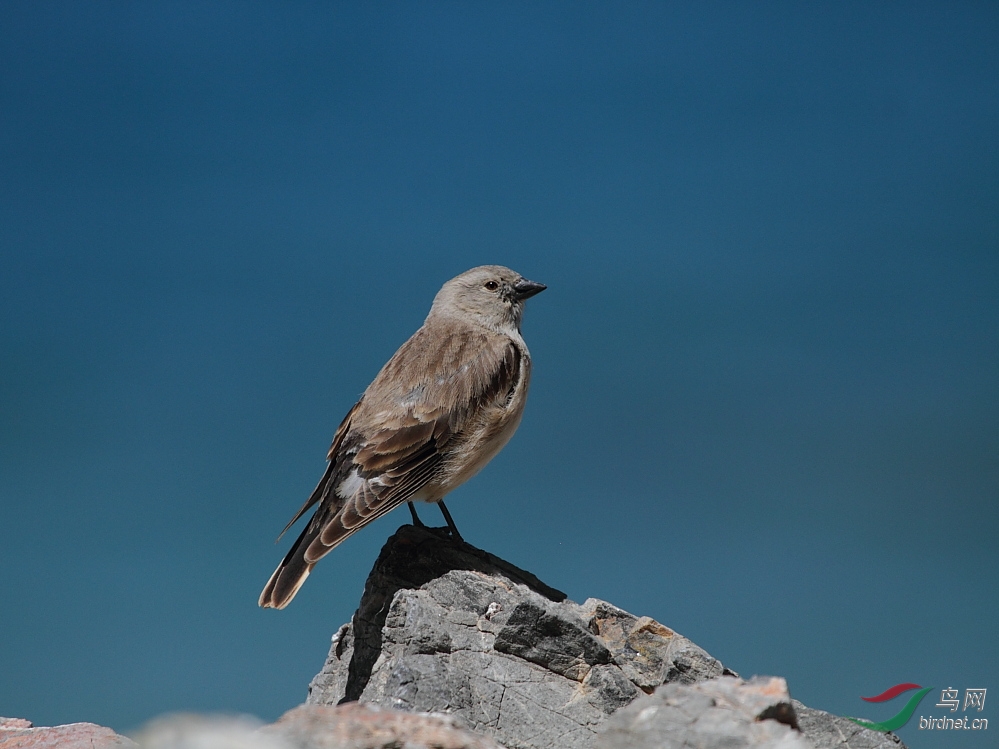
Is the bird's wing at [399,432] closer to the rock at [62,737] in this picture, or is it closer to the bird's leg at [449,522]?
the bird's leg at [449,522]

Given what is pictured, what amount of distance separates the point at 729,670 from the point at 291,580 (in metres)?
2.77

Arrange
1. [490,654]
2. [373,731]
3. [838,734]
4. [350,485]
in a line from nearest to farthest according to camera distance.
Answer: [373,731]
[838,734]
[490,654]
[350,485]

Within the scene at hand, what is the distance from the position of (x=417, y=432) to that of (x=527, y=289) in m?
2.04

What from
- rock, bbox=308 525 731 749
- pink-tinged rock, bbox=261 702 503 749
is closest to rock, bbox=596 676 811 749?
pink-tinged rock, bbox=261 702 503 749

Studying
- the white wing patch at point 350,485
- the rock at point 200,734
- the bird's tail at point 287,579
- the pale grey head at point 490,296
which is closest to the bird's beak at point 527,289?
the pale grey head at point 490,296

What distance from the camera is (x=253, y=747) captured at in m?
2.62

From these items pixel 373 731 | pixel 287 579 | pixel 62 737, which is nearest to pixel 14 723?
pixel 62 737

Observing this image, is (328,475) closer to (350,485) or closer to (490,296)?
(350,485)

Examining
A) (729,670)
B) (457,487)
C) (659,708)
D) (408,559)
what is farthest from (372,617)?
(659,708)

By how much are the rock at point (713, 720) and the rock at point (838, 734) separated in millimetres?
1644

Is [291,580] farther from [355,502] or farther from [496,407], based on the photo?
[496,407]

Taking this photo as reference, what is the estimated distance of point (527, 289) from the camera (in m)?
7.80

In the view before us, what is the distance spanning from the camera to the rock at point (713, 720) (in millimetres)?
3184

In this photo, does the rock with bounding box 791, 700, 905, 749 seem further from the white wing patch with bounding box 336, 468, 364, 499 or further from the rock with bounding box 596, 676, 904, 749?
the white wing patch with bounding box 336, 468, 364, 499
